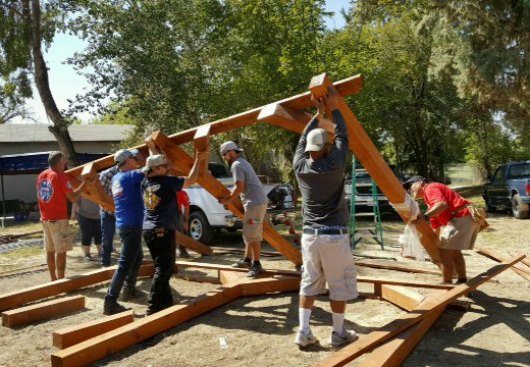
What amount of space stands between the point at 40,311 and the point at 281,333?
8.82ft

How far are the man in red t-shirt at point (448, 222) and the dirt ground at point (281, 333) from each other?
18.2 inches

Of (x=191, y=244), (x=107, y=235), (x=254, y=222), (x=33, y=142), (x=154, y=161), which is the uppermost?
(x=33, y=142)

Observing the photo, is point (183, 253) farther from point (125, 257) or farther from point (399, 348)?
point (399, 348)

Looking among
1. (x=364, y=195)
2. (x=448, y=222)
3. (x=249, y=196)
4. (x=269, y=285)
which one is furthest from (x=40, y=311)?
(x=364, y=195)

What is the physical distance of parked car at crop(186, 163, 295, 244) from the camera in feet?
32.9

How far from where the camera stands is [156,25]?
50.9 feet

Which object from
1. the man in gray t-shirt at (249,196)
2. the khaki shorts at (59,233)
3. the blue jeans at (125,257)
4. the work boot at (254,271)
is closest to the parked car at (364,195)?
the man in gray t-shirt at (249,196)

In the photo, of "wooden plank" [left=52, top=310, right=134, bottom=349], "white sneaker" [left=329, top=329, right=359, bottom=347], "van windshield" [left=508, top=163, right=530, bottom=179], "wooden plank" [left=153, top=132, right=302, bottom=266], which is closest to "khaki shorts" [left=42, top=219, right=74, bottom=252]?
"wooden plank" [left=153, top=132, right=302, bottom=266]

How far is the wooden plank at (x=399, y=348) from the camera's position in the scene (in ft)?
11.3

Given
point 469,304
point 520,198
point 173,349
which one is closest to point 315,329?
point 173,349

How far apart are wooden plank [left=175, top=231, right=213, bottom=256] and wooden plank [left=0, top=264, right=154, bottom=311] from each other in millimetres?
1232

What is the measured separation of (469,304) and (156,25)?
13359 mm

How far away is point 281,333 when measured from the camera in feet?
14.9

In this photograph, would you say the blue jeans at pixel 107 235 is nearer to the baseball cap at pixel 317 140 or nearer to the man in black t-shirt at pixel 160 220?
the man in black t-shirt at pixel 160 220
